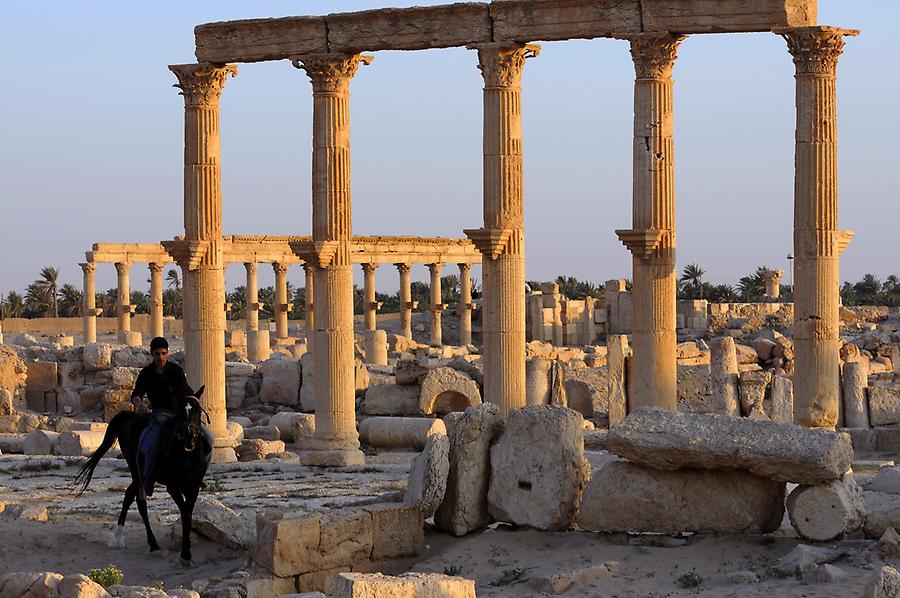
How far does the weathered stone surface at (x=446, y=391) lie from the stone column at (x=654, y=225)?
295 inches

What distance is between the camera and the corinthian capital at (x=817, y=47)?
80.3ft

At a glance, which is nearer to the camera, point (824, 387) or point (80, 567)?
point (80, 567)

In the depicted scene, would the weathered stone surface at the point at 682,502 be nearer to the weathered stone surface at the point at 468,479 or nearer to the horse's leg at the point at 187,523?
the weathered stone surface at the point at 468,479

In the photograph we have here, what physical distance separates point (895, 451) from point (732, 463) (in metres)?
13.7

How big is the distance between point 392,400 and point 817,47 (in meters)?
12.5

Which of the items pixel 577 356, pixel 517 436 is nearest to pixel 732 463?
pixel 517 436

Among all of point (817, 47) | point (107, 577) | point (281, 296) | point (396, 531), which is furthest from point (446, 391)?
point (281, 296)

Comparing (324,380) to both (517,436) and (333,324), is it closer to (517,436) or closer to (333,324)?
(333,324)

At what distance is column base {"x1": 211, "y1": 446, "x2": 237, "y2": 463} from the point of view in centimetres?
2789

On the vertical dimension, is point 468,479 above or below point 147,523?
above

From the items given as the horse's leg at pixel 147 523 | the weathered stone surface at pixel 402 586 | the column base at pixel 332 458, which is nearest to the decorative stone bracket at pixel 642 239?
the column base at pixel 332 458

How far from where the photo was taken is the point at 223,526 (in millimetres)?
17359

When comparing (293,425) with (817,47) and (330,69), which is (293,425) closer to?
(330,69)

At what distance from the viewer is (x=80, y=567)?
16703mm
